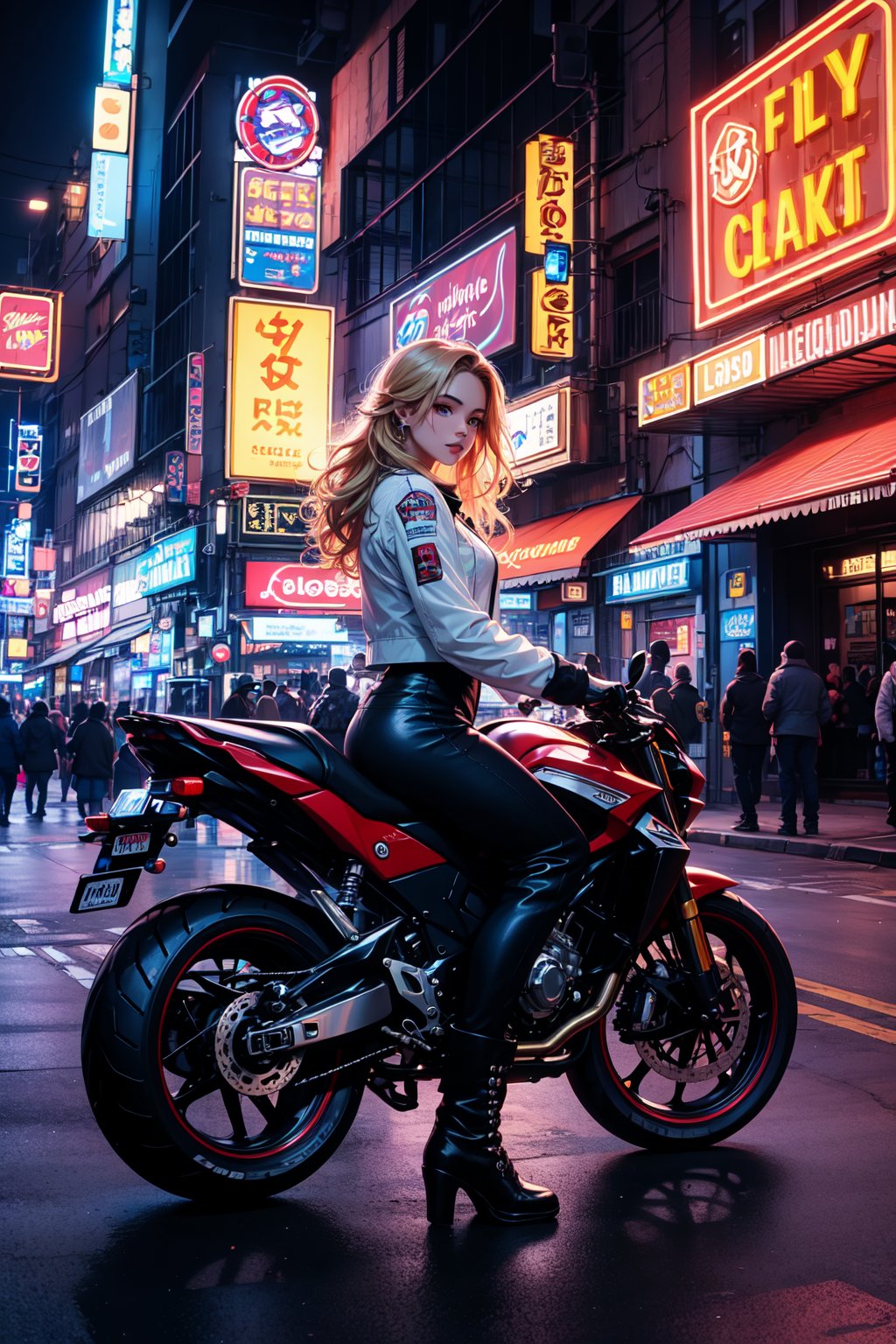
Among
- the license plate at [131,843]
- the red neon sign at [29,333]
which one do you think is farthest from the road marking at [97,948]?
the red neon sign at [29,333]

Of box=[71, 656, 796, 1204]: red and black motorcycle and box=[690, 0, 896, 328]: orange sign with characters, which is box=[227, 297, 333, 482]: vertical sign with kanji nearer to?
box=[690, 0, 896, 328]: orange sign with characters

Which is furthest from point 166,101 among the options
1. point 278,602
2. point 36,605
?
point 278,602

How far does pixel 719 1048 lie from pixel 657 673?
1400 cm

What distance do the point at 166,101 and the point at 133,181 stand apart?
134 inches

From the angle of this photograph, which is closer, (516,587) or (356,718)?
(356,718)

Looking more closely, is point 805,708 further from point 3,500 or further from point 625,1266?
point 3,500

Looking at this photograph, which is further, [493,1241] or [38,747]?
[38,747]

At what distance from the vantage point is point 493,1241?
3.24 m

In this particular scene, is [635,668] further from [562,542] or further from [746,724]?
[562,542]

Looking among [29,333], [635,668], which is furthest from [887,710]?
[29,333]

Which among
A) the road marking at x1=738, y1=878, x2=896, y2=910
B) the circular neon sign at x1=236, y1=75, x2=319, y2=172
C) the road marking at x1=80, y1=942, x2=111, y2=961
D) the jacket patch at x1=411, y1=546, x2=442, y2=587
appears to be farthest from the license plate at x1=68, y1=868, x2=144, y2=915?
the circular neon sign at x1=236, y1=75, x2=319, y2=172

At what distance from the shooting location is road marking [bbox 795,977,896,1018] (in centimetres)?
608

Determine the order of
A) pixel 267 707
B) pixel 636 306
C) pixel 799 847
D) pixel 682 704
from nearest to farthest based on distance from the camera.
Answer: pixel 799 847 < pixel 682 704 < pixel 267 707 < pixel 636 306

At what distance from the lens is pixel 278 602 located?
3656 centimetres
